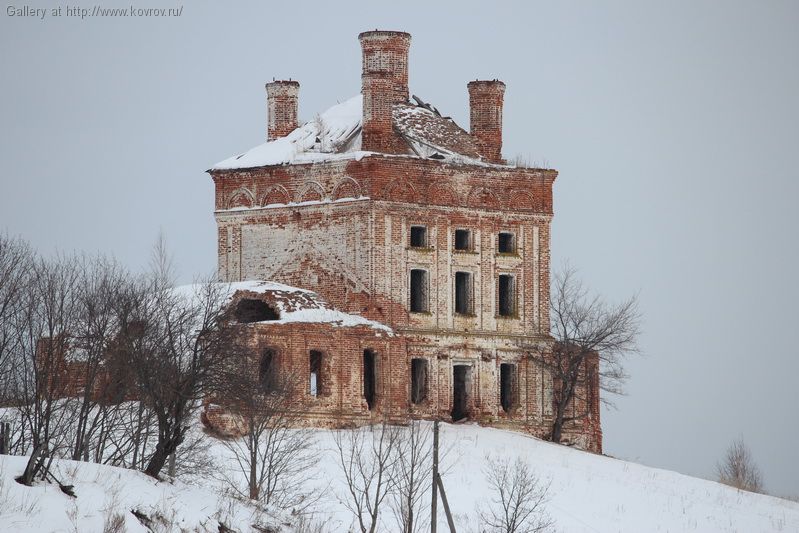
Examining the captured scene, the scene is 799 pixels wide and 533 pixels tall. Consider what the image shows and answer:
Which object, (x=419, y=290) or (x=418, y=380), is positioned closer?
(x=418, y=380)

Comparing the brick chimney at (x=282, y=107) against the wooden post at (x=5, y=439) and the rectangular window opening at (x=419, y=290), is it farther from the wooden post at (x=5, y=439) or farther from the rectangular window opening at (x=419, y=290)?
the wooden post at (x=5, y=439)

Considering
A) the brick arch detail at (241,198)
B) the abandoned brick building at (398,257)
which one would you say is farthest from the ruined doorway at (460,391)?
the brick arch detail at (241,198)

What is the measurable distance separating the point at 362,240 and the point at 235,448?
660 cm

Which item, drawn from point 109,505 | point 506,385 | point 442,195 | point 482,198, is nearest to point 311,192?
point 442,195

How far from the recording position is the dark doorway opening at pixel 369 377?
41.8m

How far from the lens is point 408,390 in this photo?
42094mm

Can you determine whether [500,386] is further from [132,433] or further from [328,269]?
[132,433]

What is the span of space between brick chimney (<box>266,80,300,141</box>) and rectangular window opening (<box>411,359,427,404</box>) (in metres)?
7.16

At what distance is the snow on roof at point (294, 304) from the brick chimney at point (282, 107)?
5.70 m

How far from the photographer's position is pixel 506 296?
146ft

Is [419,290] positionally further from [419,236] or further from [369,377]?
[369,377]

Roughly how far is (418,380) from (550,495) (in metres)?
6.88

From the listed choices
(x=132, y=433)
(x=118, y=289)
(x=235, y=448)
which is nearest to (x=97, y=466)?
(x=132, y=433)

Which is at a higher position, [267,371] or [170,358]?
[170,358]
